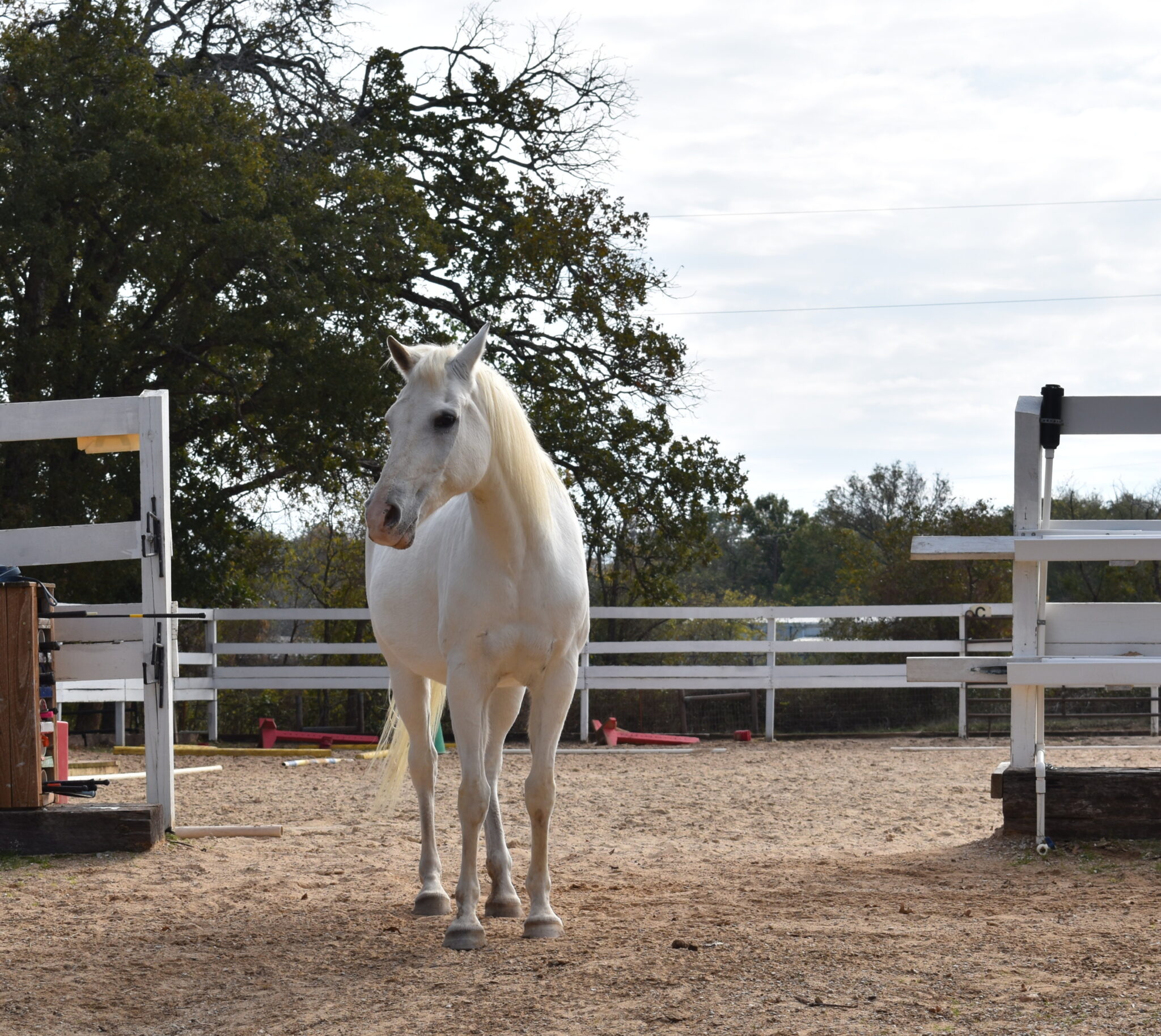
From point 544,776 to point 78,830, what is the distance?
2.64 meters

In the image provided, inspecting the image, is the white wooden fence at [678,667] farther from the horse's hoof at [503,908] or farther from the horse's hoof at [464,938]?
the horse's hoof at [464,938]

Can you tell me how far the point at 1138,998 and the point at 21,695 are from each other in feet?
15.3

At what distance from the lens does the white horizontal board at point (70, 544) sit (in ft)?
19.2

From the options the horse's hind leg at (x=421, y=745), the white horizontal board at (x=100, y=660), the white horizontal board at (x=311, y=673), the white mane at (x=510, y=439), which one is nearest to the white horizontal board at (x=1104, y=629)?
the white mane at (x=510, y=439)

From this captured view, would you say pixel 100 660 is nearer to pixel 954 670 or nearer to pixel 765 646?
pixel 954 670

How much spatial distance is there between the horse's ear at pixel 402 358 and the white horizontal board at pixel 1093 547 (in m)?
2.88

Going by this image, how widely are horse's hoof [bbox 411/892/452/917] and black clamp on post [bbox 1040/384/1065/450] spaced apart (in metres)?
3.25

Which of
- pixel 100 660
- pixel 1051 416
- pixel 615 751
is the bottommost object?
pixel 615 751

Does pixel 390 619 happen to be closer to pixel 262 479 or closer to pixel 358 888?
pixel 358 888

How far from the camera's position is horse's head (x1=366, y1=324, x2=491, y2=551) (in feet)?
11.6

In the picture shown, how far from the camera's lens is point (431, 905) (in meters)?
4.47

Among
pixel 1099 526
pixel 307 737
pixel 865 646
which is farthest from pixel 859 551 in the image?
pixel 1099 526

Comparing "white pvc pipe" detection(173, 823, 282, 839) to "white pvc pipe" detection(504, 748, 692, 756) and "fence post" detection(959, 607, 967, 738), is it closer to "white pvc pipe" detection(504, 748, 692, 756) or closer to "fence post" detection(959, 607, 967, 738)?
"white pvc pipe" detection(504, 748, 692, 756)

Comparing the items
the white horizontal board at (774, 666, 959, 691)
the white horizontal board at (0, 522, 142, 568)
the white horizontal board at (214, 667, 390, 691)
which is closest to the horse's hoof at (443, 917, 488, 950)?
the white horizontal board at (0, 522, 142, 568)
